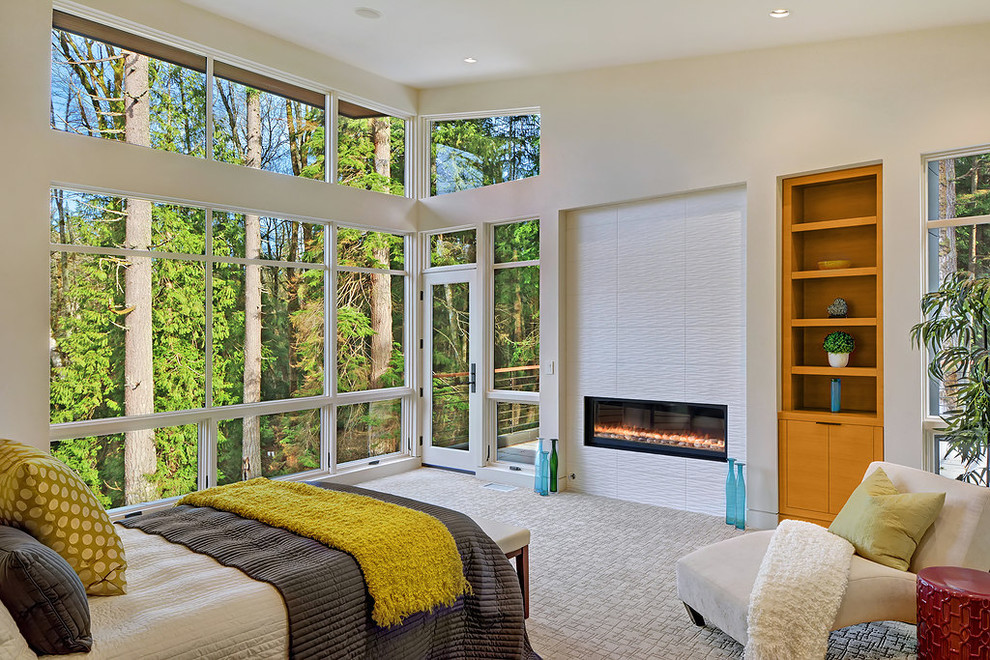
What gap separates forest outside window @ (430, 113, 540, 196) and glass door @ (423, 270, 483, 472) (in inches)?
36.7

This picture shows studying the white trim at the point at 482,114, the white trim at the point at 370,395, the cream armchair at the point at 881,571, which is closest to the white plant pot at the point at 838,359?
the cream armchair at the point at 881,571

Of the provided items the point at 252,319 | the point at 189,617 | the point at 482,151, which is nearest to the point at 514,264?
the point at 482,151

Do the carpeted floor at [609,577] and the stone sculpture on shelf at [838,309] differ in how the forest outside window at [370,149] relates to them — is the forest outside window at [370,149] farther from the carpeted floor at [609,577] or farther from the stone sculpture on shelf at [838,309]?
the stone sculpture on shelf at [838,309]

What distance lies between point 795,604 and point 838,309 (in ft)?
8.35

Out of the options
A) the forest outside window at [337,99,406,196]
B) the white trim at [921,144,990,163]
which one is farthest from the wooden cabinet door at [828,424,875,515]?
the forest outside window at [337,99,406,196]

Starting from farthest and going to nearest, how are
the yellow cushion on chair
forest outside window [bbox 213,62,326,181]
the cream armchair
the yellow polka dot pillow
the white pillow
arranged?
1. forest outside window [bbox 213,62,326,181]
2. the yellow cushion on chair
3. the cream armchair
4. the yellow polka dot pillow
5. the white pillow

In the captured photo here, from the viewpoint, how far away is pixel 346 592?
2.12m

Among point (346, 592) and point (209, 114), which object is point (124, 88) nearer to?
point (209, 114)

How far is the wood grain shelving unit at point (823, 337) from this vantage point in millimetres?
4285

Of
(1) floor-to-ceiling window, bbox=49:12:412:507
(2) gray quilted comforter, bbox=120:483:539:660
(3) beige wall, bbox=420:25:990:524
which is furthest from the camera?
(1) floor-to-ceiling window, bbox=49:12:412:507

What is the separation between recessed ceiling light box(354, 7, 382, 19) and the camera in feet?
15.0

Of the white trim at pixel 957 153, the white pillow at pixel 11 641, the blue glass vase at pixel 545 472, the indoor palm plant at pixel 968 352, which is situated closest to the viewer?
the white pillow at pixel 11 641

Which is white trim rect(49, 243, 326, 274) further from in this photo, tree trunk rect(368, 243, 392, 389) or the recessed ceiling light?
the recessed ceiling light

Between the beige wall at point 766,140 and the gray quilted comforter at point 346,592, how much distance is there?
2.77 meters
